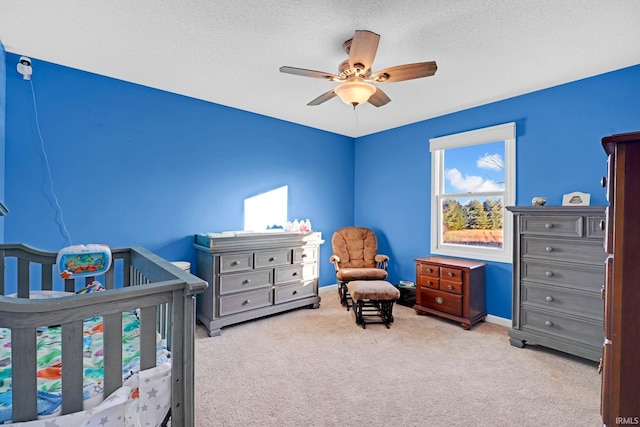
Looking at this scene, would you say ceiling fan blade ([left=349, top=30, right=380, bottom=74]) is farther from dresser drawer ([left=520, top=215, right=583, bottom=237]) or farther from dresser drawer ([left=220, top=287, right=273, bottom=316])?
dresser drawer ([left=220, top=287, right=273, bottom=316])

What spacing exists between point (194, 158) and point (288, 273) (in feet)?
5.58

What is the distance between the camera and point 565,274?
247cm

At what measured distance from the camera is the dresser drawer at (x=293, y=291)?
11.4ft

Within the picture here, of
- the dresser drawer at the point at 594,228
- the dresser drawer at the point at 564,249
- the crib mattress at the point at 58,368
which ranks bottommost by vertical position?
the crib mattress at the point at 58,368

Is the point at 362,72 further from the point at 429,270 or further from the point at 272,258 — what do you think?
the point at 429,270

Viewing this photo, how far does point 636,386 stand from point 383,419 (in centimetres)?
120

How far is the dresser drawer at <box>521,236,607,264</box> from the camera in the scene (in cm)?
232

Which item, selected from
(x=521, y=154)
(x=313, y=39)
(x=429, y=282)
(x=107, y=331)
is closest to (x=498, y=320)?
(x=429, y=282)

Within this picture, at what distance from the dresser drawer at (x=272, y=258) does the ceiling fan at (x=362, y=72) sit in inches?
74.3

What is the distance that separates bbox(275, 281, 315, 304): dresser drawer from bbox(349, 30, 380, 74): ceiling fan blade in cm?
248

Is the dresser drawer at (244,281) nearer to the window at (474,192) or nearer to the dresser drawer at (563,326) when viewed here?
the window at (474,192)

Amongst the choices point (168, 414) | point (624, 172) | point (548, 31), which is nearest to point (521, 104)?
point (548, 31)

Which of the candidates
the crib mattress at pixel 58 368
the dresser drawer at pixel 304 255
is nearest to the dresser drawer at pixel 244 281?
the dresser drawer at pixel 304 255

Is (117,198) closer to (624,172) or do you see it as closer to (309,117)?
(309,117)
